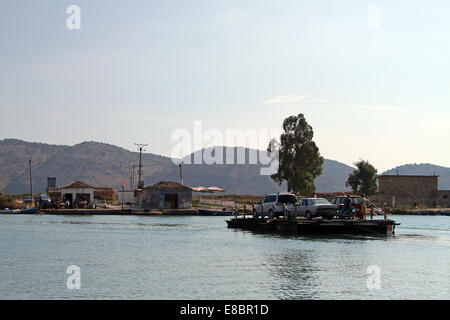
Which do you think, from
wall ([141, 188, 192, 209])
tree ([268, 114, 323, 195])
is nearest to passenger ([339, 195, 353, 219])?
tree ([268, 114, 323, 195])

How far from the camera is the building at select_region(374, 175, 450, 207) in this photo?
399ft

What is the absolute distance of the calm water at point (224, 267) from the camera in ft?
80.4

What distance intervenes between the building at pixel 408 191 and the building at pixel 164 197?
134ft

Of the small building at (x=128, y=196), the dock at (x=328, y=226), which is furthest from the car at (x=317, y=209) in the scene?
the small building at (x=128, y=196)

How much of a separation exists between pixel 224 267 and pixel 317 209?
1972 centimetres

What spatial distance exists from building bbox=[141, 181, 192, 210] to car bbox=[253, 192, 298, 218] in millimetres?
45312

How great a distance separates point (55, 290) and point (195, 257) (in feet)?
41.5

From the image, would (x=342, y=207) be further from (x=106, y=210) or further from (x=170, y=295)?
(x=106, y=210)

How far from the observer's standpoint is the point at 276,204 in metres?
54.7

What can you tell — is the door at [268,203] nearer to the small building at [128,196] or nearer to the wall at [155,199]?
the wall at [155,199]

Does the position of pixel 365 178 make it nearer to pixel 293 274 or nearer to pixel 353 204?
pixel 353 204

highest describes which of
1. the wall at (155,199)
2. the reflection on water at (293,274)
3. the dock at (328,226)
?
the wall at (155,199)

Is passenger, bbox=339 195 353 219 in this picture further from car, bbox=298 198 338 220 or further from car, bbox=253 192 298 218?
car, bbox=253 192 298 218

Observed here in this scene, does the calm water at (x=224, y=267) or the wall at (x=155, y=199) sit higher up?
the wall at (x=155, y=199)
